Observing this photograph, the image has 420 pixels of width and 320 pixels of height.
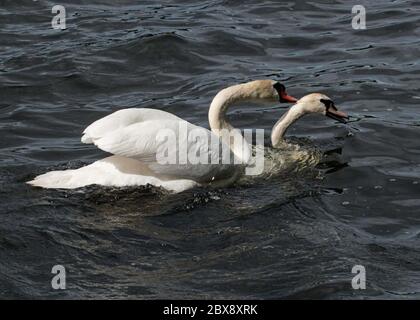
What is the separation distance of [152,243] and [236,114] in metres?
4.08

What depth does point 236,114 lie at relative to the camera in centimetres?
1198

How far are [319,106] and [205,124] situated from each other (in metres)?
1.44

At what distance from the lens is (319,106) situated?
35.5 ft

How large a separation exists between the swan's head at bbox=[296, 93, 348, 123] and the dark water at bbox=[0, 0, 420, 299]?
0.33m

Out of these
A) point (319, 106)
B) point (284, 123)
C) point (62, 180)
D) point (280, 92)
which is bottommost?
point (62, 180)

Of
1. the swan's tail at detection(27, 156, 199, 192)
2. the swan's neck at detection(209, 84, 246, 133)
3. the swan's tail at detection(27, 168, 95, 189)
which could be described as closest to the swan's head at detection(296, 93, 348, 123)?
the swan's neck at detection(209, 84, 246, 133)

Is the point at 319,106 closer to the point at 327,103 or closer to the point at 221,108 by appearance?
the point at 327,103

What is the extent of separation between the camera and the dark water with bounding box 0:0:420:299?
7645mm

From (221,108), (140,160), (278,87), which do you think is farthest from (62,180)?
(278,87)

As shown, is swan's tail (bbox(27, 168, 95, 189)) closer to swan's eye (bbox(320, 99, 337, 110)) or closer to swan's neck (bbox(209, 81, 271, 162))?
swan's neck (bbox(209, 81, 271, 162))

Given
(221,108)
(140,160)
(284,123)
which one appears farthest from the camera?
(284,123)

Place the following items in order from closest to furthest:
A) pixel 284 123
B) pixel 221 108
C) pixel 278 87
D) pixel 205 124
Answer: pixel 221 108 → pixel 278 87 → pixel 284 123 → pixel 205 124

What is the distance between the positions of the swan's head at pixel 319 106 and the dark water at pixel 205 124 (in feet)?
1.10

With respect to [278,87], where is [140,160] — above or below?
below
